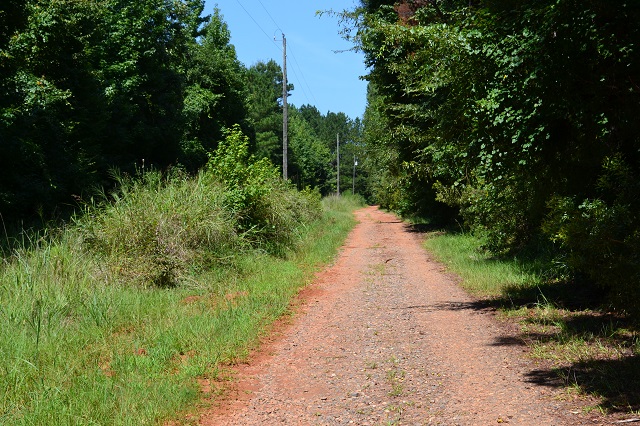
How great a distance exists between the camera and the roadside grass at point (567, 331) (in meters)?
5.56

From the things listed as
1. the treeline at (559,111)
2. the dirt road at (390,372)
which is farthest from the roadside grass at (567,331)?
the treeline at (559,111)

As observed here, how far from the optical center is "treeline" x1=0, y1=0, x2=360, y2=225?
17.4 meters

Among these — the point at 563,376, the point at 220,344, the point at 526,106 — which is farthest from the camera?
the point at 526,106

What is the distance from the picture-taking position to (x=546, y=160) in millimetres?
8297

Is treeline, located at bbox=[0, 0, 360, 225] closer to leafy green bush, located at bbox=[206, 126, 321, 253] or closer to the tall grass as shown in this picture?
leafy green bush, located at bbox=[206, 126, 321, 253]

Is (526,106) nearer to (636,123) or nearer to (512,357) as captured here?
(636,123)

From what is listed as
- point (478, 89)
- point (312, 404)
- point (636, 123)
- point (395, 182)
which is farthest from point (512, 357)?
point (395, 182)

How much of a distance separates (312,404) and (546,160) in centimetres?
493

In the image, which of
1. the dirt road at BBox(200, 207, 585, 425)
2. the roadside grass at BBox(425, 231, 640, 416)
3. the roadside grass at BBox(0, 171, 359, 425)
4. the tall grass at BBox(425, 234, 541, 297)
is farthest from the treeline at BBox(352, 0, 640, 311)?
the roadside grass at BBox(0, 171, 359, 425)

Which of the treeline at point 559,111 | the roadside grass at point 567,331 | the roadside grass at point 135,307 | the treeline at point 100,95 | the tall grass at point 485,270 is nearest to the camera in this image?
the roadside grass at point 135,307

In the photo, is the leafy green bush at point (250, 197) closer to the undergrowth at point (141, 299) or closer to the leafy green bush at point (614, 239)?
the undergrowth at point (141, 299)

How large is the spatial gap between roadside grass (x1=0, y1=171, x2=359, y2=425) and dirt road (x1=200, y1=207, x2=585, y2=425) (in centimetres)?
53

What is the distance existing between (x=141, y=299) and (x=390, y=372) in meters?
4.69

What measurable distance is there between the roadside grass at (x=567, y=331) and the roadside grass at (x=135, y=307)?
3.39 m
